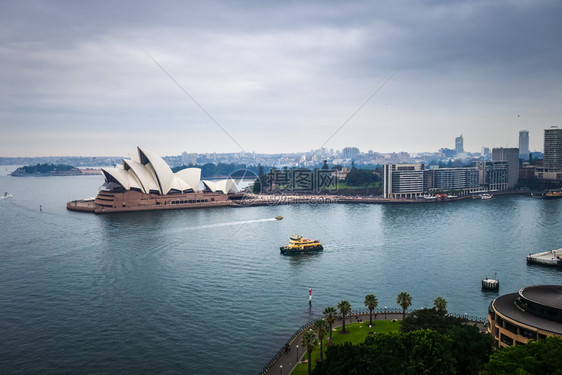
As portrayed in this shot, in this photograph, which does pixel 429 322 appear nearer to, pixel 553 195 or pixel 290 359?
pixel 290 359

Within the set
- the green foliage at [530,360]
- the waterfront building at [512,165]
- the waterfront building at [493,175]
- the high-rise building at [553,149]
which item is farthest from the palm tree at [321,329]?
the high-rise building at [553,149]

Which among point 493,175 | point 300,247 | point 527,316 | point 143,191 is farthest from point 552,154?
point 527,316

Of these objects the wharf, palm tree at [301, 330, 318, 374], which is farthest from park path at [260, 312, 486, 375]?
the wharf

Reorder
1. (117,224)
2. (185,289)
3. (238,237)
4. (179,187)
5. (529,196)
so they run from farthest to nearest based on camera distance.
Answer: (529,196)
(179,187)
(117,224)
(238,237)
(185,289)

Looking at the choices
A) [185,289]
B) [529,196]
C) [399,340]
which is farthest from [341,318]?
[529,196]

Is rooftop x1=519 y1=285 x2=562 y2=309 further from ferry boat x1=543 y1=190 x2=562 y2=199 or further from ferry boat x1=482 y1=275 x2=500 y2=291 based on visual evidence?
ferry boat x1=543 y1=190 x2=562 y2=199

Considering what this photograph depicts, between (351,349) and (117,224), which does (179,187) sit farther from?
(351,349)

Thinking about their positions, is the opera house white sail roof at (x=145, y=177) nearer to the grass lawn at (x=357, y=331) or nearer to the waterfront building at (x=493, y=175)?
the grass lawn at (x=357, y=331)

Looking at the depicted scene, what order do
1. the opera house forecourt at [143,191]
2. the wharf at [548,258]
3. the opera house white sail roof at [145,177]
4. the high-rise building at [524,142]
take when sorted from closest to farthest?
the wharf at [548,258] < the opera house forecourt at [143,191] < the opera house white sail roof at [145,177] < the high-rise building at [524,142]
